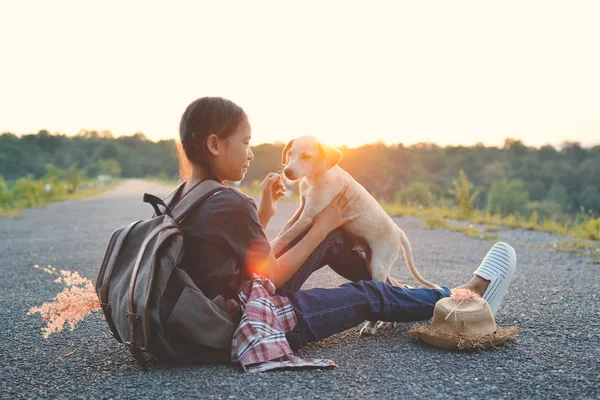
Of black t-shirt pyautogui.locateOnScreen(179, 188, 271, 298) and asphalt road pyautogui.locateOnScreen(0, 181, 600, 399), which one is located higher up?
black t-shirt pyautogui.locateOnScreen(179, 188, 271, 298)

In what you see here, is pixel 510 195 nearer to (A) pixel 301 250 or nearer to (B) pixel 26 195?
(B) pixel 26 195

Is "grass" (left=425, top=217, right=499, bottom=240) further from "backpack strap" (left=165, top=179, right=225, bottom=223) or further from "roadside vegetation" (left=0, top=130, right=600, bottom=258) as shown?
"backpack strap" (left=165, top=179, right=225, bottom=223)

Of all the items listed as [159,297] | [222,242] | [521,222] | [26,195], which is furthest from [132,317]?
[26,195]

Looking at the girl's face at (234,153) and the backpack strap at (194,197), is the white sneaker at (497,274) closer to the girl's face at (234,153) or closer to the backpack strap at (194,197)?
the girl's face at (234,153)

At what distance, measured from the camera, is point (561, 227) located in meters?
7.98

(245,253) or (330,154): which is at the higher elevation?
(330,154)

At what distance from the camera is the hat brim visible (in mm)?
2549

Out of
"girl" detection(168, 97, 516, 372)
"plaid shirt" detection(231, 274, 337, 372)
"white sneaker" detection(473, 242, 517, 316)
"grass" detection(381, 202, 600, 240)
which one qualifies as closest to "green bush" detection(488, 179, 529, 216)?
"grass" detection(381, 202, 600, 240)

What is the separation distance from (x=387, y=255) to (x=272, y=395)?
153 cm

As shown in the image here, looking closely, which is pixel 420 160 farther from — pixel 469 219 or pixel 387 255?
pixel 387 255

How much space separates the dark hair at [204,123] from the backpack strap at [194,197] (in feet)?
0.45

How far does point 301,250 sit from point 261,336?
0.56 meters

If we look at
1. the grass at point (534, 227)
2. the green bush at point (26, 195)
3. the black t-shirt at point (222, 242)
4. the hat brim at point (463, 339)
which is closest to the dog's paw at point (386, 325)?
the hat brim at point (463, 339)

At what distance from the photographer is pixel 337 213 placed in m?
3.03
